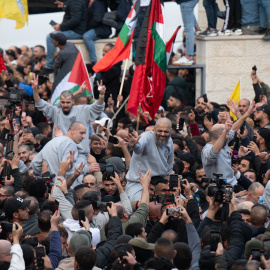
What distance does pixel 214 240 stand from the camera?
6879mm

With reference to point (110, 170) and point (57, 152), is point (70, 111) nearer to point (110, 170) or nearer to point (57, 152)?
point (57, 152)

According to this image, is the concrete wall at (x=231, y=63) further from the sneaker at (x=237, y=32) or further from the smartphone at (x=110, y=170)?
the smartphone at (x=110, y=170)

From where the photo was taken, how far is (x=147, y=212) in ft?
27.7

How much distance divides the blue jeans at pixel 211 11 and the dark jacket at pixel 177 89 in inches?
52.6

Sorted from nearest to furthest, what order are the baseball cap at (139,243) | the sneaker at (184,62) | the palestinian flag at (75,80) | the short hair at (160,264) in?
the short hair at (160,264) → the baseball cap at (139,243) → the palestinian flag at (75,80) → the sneaker at (184,62)

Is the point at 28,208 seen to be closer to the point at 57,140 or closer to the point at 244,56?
the point at 57,140

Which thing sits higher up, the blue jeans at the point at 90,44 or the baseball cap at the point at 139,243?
the baseball cap at the point at 139,243

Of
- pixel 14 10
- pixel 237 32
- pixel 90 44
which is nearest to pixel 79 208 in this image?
pixel 14 10

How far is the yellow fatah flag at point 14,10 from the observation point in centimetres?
1608

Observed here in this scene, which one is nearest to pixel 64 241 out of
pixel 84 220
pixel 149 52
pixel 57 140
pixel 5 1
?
pixel 84 220

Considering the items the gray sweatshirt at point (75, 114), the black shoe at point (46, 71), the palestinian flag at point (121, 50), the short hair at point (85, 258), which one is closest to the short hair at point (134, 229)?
the short hair at point (85, 258)

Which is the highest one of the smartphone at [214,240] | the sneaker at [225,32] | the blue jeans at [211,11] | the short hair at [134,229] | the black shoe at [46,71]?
the blue jeans at [211,11]

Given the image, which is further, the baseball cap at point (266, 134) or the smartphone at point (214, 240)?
the baseball cap at point (266, 134)

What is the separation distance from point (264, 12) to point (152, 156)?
6873 millimetres
